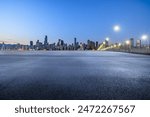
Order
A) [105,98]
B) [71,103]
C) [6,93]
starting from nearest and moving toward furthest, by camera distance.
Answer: [71,103]
[105,98]
[6,93]

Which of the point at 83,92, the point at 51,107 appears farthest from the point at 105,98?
the point at 51,107

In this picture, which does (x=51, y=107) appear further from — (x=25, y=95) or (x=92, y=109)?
(x=25, y=95)

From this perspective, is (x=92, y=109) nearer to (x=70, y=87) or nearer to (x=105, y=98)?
(x=105, y=98)

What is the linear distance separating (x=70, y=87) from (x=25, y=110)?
13.4 feet

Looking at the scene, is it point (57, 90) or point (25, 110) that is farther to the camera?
point (57, 90)

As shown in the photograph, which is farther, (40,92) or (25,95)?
(40,92)

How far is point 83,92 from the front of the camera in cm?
943

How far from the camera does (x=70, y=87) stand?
10570 millimetres

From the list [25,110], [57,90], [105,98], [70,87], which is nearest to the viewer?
[25,110]

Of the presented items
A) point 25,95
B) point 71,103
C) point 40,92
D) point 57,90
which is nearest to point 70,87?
point 57,90

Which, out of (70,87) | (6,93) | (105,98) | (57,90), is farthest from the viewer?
(70,87)

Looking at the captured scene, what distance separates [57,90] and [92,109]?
327 cm

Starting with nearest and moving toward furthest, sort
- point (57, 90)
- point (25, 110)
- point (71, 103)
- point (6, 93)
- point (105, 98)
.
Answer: point (25, 110) → point (71, 103) → point (105, 98) → point (6, 93) → point (57, 90)

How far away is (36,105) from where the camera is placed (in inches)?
275
